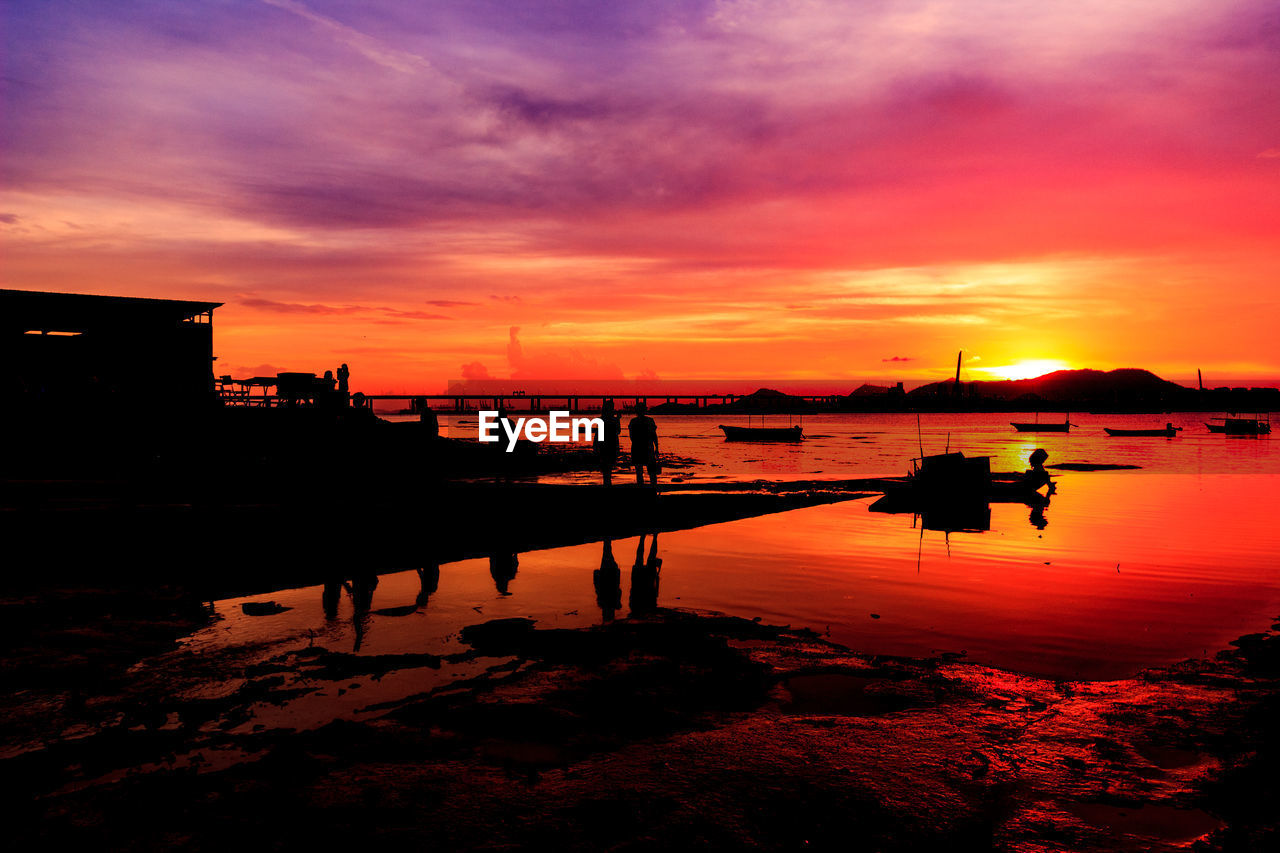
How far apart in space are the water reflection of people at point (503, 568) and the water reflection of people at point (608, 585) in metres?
1.38

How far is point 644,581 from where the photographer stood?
39.6ft

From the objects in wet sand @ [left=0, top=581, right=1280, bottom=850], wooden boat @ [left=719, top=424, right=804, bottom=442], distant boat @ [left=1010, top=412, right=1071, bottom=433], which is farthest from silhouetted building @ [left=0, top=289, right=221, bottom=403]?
distant boat @ [left=1010, top=412, right=1071, bottom=433]

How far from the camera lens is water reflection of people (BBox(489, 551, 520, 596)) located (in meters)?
11.6

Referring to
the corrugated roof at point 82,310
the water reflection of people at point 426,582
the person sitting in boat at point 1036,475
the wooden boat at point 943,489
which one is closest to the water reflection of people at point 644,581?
the water reflection of people at point 426,582

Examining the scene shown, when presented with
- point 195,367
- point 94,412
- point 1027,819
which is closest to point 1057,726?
point 1027,819

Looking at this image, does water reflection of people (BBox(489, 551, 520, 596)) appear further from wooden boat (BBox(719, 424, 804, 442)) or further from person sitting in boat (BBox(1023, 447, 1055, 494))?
wooden boat (BBox(719, 424, 804, 442))

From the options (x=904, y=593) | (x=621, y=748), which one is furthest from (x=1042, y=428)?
(x=621, y=748)

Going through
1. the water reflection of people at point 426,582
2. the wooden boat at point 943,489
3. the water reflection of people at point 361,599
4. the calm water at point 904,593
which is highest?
Result: the wooden boat at point 943,489

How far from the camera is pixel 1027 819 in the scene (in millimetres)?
4816

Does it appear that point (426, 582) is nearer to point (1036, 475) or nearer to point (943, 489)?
point (943, 489)

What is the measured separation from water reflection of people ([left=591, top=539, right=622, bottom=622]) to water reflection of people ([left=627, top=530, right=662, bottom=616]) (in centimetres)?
21

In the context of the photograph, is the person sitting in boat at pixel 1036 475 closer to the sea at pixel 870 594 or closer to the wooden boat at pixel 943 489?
the wooden boat at pixel 943 489

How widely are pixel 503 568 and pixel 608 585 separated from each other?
220cm

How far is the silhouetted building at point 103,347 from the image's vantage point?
2556 cm
